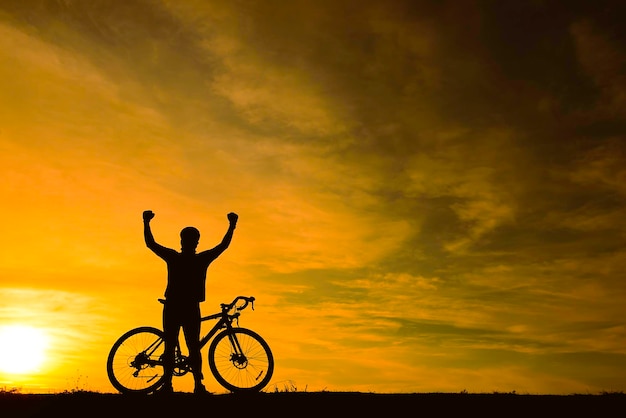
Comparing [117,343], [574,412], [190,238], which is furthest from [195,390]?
[574,412]

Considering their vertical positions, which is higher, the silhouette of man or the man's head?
the man's head

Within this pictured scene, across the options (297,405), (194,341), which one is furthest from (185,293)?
(297,405)

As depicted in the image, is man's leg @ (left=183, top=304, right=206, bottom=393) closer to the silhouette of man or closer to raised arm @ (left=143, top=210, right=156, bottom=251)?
the silhouette of man

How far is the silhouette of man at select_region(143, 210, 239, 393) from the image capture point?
40.9ft

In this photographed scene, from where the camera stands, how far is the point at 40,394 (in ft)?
44.1

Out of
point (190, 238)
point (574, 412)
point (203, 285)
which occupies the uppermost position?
point (190, 238)

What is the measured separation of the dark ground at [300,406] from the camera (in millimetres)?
11203

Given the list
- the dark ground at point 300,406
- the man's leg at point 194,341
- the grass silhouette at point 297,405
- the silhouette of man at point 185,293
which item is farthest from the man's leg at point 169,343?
the dark ground at point 300,406

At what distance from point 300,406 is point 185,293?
3150mm

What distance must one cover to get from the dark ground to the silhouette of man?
719 millimetres

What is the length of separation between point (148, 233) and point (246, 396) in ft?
12.4

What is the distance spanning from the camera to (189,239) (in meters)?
12.5

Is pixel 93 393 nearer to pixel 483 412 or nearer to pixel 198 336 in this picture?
pixel 198 336

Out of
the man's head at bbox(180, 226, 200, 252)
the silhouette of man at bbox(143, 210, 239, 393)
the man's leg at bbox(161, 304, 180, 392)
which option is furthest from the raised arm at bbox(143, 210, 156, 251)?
the man's leg at bbox(161, 304, 180, 392)
